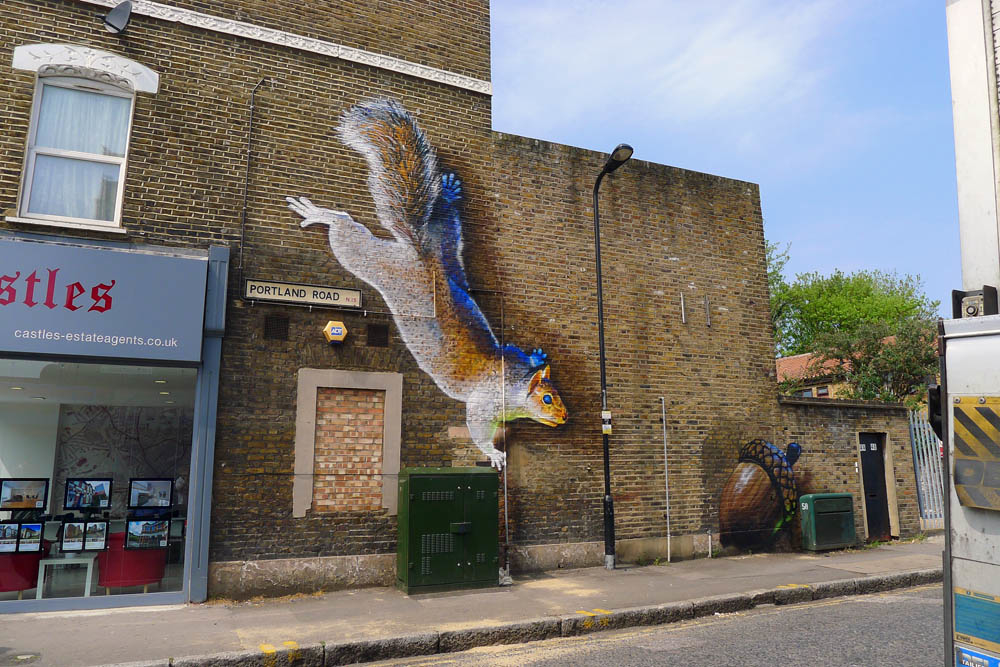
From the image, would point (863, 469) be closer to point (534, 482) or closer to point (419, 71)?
point (534, 482)

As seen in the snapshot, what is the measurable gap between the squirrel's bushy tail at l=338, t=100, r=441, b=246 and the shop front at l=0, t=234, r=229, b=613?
2.61 meters

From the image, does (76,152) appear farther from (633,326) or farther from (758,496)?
(758,496)

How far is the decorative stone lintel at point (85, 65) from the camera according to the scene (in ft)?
27.5

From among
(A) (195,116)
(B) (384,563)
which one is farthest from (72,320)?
(B) (384,563)

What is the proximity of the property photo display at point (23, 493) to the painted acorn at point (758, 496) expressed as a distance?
10079mm

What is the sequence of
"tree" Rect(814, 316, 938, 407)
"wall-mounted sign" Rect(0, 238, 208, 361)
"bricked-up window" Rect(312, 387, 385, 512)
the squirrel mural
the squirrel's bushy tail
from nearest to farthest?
"wall-mounted sign" Rect(0, 238, 208, 361)
"bricked-up window" Rect(312, 387, 385, 512)
the squirrel mural
the squirrel's bushy tail
"tree" Rect(814, 316, 938, 407)

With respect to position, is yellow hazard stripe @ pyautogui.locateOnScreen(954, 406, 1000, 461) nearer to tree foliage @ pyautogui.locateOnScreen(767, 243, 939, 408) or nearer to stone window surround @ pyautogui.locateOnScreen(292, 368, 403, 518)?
stone window surround @ pyautogui.locateOnScreen(292, 368, 403, 518)

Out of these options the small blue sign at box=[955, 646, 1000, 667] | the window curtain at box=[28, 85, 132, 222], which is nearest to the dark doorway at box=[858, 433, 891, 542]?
the small blue sign at box=[955, 646, 1000, 667]

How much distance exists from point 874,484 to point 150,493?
1272cm

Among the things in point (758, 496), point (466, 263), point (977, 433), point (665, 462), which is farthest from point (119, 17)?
point (758, 496)

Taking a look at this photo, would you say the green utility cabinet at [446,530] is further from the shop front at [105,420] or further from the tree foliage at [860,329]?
the tree foliage at [860,329]

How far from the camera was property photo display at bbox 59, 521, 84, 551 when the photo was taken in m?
8.06

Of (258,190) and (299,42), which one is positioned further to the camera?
(299,42)

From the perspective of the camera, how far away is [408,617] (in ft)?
24.2
